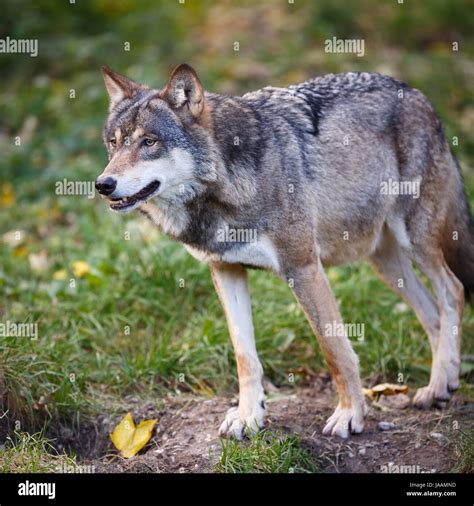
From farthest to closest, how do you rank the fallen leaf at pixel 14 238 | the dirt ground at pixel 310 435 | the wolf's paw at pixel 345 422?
1. the fallen leaf at pixel 14 238
2. the wolf's paw at pixel 345 422
3. the dirt ground at pixel 310 435

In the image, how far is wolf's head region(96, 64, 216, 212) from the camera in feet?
15.5

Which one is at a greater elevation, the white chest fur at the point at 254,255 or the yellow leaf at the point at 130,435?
the white chest fur at the point at 254,255

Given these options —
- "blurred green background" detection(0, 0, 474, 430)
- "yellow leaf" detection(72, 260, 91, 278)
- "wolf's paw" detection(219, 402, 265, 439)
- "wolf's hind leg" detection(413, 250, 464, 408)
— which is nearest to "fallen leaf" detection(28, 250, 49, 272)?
"blurred green background" detection(0, 0, 474, 430)

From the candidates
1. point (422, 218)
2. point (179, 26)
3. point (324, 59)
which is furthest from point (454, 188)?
point (179, 26)

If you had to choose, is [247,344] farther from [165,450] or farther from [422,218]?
[422,218]

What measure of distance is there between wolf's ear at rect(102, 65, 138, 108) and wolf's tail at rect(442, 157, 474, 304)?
275 cm

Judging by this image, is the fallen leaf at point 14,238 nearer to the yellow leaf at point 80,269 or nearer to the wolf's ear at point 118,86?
the yellow leaf at point 80,269

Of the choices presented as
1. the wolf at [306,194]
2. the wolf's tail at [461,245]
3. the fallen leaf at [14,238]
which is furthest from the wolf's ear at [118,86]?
the fallen leaf at [14,238]

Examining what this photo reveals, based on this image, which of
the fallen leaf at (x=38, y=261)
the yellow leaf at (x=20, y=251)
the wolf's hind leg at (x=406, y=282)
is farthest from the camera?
the yellow leaf at (x=20, y=251)

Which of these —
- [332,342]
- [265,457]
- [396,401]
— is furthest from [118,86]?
[396,401]

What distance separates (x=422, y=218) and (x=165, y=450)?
2.56 metres

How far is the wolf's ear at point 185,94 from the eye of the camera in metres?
4.89

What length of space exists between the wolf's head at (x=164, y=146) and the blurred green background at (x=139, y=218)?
166 centimetres

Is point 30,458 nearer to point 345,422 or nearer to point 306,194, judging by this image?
point 345,422
